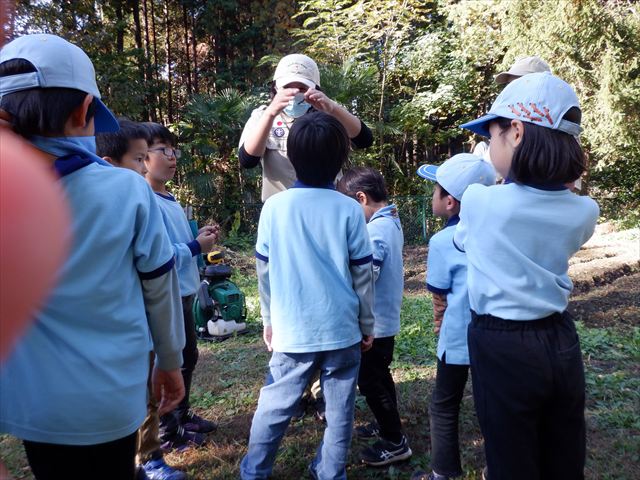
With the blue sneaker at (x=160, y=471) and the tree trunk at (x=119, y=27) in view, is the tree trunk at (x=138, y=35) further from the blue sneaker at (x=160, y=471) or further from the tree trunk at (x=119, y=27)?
the blue sneaker at (x=160, y=471)

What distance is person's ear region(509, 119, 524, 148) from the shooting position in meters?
1.58

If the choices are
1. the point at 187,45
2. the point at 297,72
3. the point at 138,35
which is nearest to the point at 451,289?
the point at 297,72

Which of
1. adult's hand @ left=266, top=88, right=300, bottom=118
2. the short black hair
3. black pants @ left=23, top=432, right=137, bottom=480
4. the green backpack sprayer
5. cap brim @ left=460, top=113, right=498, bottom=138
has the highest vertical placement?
adult's hand @ left=266, top=88, right=300, bottom=118

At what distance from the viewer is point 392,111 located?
1263cm

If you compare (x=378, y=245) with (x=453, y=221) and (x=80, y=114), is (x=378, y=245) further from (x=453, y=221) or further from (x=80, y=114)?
(x=80, y=114)

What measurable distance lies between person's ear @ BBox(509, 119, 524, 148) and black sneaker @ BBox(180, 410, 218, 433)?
2.26 metres

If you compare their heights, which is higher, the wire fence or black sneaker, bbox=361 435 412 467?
black sneaker, bbox=361 435 412 467

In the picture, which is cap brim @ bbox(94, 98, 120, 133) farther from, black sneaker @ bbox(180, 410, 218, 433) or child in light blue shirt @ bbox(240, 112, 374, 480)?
black sneaker @ bbox(180, 410, 218, 433)

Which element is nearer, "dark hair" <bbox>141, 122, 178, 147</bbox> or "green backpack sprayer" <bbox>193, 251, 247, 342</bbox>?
"dark hair" <bbox>141, 122, 178, 147</bbox>

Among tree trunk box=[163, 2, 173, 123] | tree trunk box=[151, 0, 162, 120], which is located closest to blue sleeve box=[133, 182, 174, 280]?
tree trunk box=[151, 0, 162, 120]

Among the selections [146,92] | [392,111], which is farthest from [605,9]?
[146,92]

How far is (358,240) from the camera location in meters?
2.00

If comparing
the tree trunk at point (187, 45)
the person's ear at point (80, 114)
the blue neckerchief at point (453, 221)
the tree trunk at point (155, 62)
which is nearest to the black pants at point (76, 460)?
the person's ear at point (80, 114)

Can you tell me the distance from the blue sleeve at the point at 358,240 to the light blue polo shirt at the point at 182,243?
881mm
